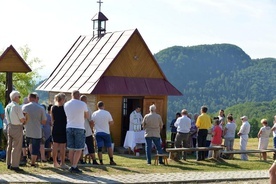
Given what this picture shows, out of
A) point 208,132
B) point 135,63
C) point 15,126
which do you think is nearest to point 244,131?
point 208,132

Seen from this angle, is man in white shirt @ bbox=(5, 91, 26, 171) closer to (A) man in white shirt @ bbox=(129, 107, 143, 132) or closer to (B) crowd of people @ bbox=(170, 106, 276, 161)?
(B) crowd of people @ bbox=(170, 106, 276, 161)

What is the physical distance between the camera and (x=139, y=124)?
72.8 ft

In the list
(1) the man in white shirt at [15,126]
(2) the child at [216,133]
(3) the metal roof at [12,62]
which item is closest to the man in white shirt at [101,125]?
(1) the man in white shirt at [15,126]

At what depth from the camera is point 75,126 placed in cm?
1293

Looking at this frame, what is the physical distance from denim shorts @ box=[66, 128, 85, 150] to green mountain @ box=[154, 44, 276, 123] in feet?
443

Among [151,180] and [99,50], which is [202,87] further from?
[151,180]

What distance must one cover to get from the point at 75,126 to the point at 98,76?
10.7m

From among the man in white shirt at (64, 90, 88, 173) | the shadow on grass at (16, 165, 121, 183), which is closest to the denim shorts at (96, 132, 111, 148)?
the shadow on grass at (16, 165, 121, 183)

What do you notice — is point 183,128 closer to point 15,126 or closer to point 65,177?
point 65,177

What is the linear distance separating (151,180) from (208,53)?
580ft

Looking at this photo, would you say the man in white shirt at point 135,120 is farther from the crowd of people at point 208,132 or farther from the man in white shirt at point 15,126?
the man in white shirt at point 15,126

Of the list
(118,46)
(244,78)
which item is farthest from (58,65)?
(244,78)

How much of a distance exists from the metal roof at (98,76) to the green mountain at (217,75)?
12121 cm

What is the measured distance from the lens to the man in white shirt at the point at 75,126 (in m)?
12.9
